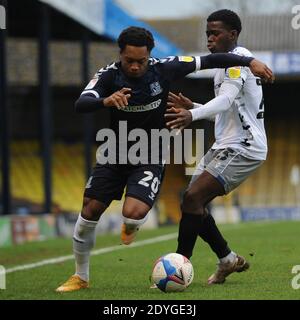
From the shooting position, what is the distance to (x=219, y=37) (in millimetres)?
8328

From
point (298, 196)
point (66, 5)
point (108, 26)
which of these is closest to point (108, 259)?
point (66, 5)

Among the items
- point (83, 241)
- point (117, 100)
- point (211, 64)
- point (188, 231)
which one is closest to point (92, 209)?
point (83, 241)

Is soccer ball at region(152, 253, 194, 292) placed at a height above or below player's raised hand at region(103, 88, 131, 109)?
below

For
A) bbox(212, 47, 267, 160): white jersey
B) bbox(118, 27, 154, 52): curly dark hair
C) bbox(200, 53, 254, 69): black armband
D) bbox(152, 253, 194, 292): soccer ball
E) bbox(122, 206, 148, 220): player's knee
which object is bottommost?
bbox(152, 253, 194, 292): soccer ball

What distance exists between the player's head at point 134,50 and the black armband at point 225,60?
546 millimetres

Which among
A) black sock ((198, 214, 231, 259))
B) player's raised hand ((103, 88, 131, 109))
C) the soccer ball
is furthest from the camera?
black sock ((198, 214, 231, 259))

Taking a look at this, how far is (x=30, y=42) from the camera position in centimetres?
3897

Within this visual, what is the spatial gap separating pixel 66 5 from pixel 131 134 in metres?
13.1

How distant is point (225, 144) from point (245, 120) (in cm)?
29

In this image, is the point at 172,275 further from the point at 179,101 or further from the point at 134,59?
the point at 134,59

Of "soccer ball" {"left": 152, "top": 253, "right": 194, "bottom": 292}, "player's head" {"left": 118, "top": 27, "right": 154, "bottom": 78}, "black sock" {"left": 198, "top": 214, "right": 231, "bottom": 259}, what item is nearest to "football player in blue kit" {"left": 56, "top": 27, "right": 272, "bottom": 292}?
"player's head" {"left": 118, "top": 27, "right": 154, "bottom": 78}

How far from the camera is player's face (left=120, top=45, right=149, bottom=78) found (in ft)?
25.3

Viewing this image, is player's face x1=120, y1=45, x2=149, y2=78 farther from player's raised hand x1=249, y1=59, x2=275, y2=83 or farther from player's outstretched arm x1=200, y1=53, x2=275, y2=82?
player's raised hand x1=249, y1=59, x2=275, y2=83

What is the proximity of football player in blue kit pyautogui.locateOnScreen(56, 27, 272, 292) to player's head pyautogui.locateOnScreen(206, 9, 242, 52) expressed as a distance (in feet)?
1.15
